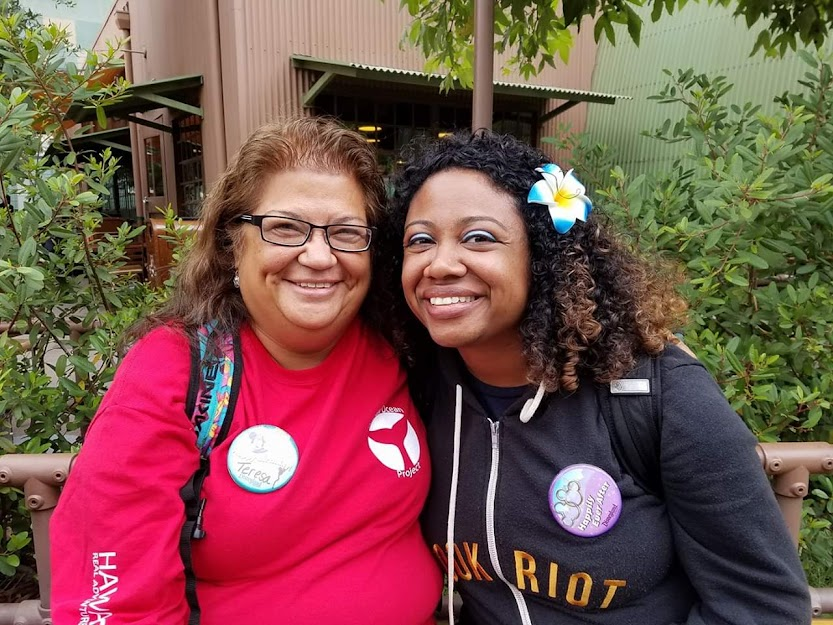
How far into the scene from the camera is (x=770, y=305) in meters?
2.46

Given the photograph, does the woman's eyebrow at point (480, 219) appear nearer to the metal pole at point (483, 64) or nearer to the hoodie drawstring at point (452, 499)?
the hoodie drawstring at point (452, 499)

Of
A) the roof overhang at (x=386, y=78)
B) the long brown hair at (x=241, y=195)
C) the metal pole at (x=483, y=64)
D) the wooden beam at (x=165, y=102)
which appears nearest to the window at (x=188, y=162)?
the wooden beam at (x=165, y=102)

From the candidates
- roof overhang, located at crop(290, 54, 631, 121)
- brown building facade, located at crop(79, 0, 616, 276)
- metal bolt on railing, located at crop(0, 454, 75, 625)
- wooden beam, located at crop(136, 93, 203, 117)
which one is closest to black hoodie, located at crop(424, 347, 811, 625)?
metal bolt on railing, located at crop(0, 454, 75, 625)

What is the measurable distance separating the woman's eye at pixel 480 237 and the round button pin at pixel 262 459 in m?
0.67

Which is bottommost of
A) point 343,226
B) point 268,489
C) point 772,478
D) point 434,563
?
point 434,563

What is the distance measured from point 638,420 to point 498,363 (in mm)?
365

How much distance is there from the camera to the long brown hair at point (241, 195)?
1704mm

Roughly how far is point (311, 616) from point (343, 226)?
962mm

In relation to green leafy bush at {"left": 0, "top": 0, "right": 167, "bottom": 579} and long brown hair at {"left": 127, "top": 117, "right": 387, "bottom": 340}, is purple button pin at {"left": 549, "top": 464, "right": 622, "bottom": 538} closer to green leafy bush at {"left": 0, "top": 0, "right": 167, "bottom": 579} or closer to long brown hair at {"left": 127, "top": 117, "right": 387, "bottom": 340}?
long brown hair at {"left": 127, "top": 117, "right": 387, "bottom": 340}

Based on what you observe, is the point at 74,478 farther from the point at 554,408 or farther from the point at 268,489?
the point at 554,408

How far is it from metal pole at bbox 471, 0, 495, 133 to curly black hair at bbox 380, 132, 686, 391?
33.9 inches

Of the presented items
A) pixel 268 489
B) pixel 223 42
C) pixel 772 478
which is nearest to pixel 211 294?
pixel 268 489

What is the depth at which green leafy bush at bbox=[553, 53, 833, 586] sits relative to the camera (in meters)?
2.28

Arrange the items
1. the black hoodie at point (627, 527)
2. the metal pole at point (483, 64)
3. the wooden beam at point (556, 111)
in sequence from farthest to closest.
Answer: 1. the wooden beam at point (556, 111)
2. the metal pole at point (483, 64)
3. the black hoodie at point (627, 527)
